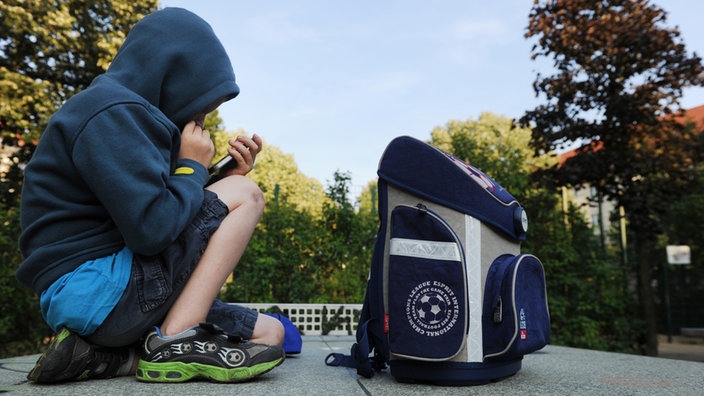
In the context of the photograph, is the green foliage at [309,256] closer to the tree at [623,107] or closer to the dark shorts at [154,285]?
the tree at [623,107]

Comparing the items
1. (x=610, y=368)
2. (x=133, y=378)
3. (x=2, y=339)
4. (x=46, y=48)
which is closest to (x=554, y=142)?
(x=610, y=368)

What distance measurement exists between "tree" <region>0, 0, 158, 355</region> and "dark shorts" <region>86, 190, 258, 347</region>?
4.92 metres

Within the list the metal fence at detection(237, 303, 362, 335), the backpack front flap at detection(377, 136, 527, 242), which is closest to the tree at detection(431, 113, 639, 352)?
the metal fence at detection(237, 303, 362, 335)

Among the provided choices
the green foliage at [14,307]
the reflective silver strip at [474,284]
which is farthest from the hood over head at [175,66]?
the green foliage at [14,307]

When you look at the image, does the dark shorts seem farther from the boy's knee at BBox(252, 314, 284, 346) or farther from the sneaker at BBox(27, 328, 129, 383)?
the boy's knee at BBox(252, 314, 284, 346)

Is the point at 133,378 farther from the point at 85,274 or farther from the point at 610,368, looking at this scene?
the point at 610,368

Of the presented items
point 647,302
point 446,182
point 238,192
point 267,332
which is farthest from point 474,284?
point 647,302

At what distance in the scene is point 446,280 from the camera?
62.1 inches

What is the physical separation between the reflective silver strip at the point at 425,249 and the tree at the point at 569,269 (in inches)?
178

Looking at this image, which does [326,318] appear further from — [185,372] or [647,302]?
[647,302]

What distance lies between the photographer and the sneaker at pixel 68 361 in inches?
57.1

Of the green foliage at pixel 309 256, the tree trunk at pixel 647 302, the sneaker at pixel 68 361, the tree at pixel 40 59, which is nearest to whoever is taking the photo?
the sneaker at pixel 68 361

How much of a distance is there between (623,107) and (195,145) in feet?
17.5

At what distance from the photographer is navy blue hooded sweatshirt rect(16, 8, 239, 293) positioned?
53.3 inches
